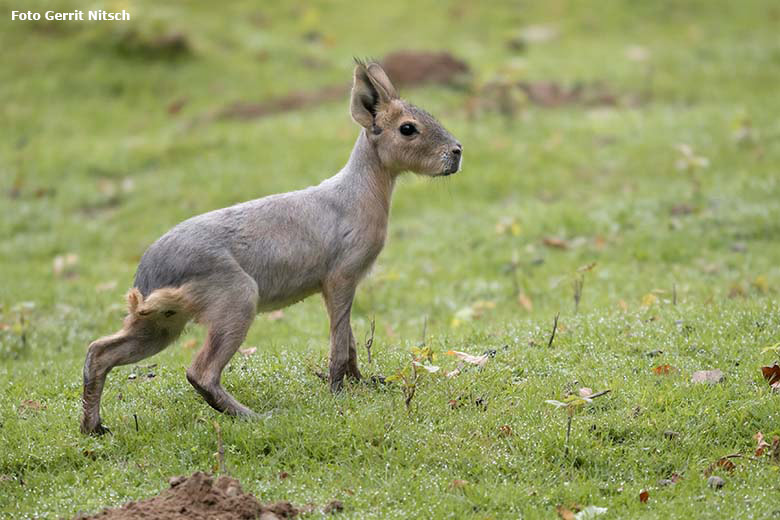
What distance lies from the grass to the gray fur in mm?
438

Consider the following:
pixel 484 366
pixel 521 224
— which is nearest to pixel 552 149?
pixel 521 224

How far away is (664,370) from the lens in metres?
6.52

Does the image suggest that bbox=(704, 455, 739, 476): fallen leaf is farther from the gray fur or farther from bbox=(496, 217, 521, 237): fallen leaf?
bbox=(496, 217, 521, 237): fallen leaf

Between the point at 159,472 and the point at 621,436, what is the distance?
9.19ft

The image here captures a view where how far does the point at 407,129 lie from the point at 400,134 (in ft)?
0.20

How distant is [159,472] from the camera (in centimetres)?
559

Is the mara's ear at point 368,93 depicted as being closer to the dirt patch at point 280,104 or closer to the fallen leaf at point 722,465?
the fallen leaf at point 722,465

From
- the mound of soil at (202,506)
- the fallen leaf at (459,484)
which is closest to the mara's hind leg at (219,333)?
the mound of soil at (202,506)

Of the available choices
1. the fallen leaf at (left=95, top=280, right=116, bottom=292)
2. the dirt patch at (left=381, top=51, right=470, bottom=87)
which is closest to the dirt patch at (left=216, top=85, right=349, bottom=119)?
the dirt patch at (left=381, top=51, right=470, bottom=87)

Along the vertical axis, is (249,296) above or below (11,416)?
above

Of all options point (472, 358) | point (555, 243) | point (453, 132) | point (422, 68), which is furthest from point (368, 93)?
point (422, 68)

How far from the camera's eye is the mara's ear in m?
6.71

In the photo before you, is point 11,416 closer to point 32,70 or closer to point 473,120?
point 473,120

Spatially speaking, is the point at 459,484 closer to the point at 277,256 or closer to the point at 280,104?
the point at 277,256
